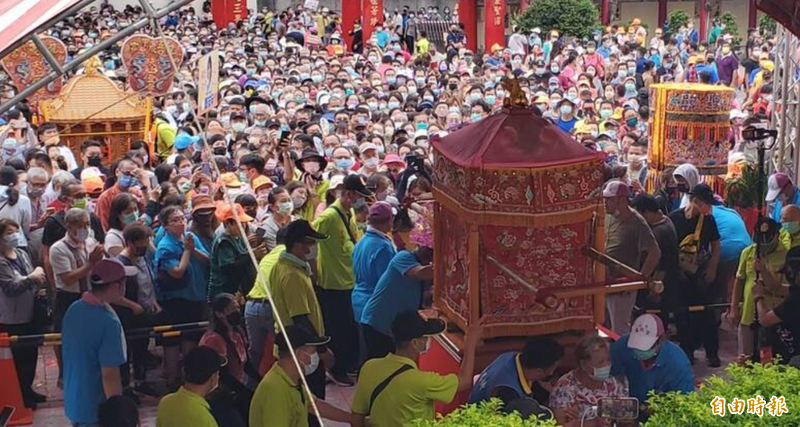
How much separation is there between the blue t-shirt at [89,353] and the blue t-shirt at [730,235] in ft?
17.2

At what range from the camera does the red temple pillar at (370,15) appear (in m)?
33.3

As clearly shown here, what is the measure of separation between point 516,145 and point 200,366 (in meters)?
2.43

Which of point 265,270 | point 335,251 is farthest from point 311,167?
point 265,270

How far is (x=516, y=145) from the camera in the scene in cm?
742

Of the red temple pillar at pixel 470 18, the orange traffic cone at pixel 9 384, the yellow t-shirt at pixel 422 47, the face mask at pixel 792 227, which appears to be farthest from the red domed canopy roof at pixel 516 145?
the red temple pillar at pixel 470 18

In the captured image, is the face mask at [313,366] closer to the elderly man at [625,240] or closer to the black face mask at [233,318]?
the black face mask at [233,318]

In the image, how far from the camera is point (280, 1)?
161 feet

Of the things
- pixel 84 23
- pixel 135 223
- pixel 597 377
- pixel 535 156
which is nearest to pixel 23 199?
pixel 135 223

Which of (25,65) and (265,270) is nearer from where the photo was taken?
(265,270)

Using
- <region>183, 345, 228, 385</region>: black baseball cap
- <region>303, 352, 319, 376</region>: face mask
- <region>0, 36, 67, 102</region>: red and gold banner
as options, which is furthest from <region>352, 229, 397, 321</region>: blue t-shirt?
<region>0, 36, 67, 102</region>: red and gold banner

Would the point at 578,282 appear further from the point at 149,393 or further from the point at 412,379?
the point at 149,393

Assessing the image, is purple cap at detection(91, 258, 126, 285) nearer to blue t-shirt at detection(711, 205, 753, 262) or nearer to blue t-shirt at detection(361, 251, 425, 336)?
blue t-shirt at detection(361, 251, 425, 336)

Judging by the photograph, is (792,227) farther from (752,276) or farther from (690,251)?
(690,251)

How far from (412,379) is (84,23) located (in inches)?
1387
